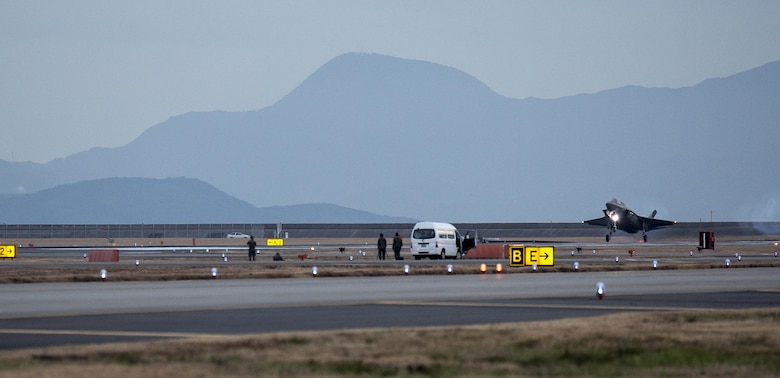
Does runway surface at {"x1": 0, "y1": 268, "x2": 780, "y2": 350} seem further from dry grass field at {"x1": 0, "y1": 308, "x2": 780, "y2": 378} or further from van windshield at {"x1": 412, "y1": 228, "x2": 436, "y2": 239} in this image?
van windshield at {"x1": 412, "y1": 228, "x2": 436, "y2": 239}

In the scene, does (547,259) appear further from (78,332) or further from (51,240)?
(51,240)

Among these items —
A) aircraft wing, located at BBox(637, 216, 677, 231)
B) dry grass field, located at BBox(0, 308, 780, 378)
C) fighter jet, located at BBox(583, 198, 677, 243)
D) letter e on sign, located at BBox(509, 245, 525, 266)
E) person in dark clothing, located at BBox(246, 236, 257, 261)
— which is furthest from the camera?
aircraft wing, located at BBox(637, 216, 677, 231)

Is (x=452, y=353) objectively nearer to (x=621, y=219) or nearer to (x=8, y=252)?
(x=8, y=252)

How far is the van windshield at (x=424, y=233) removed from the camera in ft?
223

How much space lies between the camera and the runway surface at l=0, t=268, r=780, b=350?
810 inches

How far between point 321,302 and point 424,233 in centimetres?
4077

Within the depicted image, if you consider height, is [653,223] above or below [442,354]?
above

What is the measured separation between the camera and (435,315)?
23281 mm

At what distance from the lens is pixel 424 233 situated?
224ft

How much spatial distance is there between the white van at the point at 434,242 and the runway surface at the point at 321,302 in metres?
25.0

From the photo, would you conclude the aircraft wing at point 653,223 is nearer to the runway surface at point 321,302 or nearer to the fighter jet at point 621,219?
the fighter jet at point 621,219

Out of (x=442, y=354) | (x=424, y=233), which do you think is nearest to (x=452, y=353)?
(x=442, y=354)

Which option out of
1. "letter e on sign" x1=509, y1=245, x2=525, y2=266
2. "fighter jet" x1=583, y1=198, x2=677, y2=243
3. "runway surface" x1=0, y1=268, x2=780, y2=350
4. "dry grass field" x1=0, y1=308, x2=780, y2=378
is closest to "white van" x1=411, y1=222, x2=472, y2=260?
"letter e on sign" x1=509, y1=245, x2=525, y2=266

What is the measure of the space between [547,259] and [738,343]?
3748 cm
